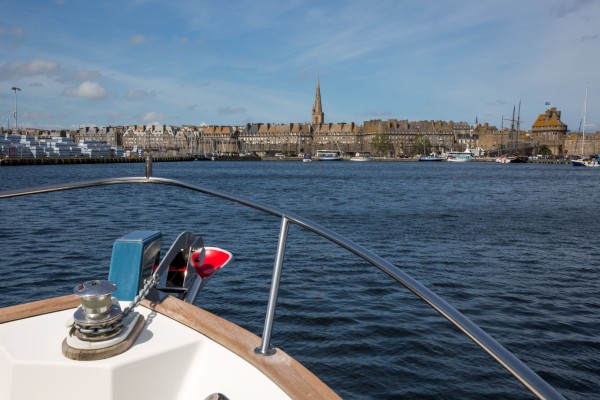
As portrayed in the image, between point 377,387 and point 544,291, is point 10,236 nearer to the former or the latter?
point 377,387

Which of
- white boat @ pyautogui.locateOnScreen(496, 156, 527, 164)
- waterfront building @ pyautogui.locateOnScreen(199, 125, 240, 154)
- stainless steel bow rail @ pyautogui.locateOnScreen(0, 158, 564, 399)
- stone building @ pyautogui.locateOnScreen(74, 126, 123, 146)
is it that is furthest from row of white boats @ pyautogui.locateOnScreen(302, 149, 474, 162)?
stainless steel bow rail @ pyautogui.locateOnScreen(0, 158, 564, 399)

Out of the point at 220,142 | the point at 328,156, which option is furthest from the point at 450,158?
the point at 220,142

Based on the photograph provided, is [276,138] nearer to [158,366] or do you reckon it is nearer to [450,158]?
[450,158]

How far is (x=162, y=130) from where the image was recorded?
190m

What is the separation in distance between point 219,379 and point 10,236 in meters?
17.0

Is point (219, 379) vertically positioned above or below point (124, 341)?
below

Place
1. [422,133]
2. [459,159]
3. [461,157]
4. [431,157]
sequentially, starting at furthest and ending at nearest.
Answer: [422,133], [431,157], [461,157], [459,159]

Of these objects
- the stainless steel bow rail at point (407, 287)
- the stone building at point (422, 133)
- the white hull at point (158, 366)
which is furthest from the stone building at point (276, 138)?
the white hull at point (158, 366)

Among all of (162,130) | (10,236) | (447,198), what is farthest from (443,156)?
(10,236)

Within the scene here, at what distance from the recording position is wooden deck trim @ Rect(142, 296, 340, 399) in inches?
75.2

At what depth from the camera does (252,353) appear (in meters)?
2.11

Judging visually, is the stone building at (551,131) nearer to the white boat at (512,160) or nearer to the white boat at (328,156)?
the white boat at (512,160)

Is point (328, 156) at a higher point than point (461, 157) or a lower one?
lower

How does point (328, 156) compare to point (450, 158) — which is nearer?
point (450, 158)
